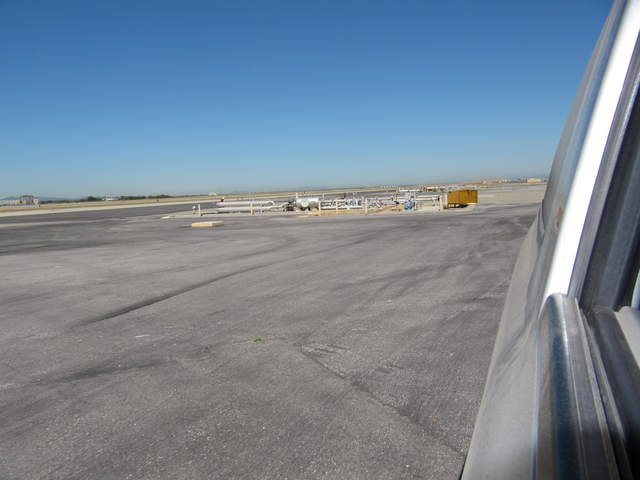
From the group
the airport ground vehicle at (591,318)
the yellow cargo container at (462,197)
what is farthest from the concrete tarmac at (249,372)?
the yellow cargo container at (462,197)

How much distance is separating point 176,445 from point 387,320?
3.13 m

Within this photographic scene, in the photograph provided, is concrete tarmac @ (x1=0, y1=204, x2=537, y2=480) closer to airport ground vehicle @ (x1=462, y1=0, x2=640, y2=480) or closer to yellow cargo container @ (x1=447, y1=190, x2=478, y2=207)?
airport ground vehicle @ (x1=462, y1=0, x2=640, y2=480)

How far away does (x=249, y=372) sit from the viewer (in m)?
4.12

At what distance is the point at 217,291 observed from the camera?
25.2 ft

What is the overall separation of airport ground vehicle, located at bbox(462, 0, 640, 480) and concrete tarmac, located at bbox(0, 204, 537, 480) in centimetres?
170

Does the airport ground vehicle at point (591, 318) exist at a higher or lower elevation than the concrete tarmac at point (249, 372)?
higher

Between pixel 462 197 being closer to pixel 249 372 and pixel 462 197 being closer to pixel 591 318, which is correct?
pixel 249 372

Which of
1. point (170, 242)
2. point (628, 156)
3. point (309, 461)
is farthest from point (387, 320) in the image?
point (170, 242)

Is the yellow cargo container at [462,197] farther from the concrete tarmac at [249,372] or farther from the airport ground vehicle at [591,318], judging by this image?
the airport ground vehicle at [591,318]

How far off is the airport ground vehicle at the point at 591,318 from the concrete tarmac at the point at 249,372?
5.56 ft

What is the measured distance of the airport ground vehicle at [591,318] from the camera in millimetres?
839

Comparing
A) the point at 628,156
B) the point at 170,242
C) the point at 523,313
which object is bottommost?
the point at 170,242

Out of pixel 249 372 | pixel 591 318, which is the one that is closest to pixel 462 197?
pixel 249 372

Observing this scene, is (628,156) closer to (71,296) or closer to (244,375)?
(244,375)
